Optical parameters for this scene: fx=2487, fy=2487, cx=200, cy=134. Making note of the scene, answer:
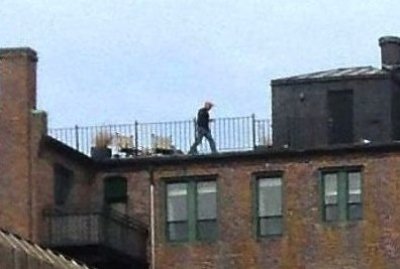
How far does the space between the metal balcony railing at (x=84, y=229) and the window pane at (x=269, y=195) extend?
4.99 m

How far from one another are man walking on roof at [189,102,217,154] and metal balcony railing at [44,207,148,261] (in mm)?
4519

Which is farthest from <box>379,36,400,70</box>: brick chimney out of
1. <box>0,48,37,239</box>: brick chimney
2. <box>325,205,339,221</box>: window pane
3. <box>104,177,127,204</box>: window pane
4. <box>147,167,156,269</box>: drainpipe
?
<box>0,48,37,239</box>: brick chimney

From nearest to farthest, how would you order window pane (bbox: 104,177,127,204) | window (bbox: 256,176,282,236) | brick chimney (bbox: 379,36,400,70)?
1. window (bbox: 256,176,282,236)
2. window pane (bbox: 104,177,127,204)
3. brick chimney (bbox: 379,36,400,70)

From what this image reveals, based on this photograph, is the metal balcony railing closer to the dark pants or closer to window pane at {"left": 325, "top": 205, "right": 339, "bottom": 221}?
the dark pants

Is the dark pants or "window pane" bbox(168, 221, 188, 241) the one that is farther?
the dark pants

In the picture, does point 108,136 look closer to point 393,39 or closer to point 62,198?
point 62,198

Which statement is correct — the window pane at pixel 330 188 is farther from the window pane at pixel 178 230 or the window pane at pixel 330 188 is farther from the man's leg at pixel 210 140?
the window pane at pixel 178 230

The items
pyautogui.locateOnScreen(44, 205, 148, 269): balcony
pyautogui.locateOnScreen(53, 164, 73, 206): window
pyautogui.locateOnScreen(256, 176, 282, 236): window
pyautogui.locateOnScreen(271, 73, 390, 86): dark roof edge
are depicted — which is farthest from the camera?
pyautogui.locateOnScreen(271, 73, 390, 86): dark roof edge

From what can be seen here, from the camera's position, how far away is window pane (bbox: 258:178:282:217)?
86375 millimetres

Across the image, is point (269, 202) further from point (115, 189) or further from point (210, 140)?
point (115, 189)

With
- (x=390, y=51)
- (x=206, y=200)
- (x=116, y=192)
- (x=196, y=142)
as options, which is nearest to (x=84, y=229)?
(x=116, y=192)

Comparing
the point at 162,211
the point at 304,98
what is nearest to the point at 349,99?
the point at 304,98

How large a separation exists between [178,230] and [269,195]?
351 centimetres

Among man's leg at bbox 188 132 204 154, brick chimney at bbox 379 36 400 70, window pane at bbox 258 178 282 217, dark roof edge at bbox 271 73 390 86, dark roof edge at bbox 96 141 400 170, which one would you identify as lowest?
window pane at bbox 258 178 282 217
